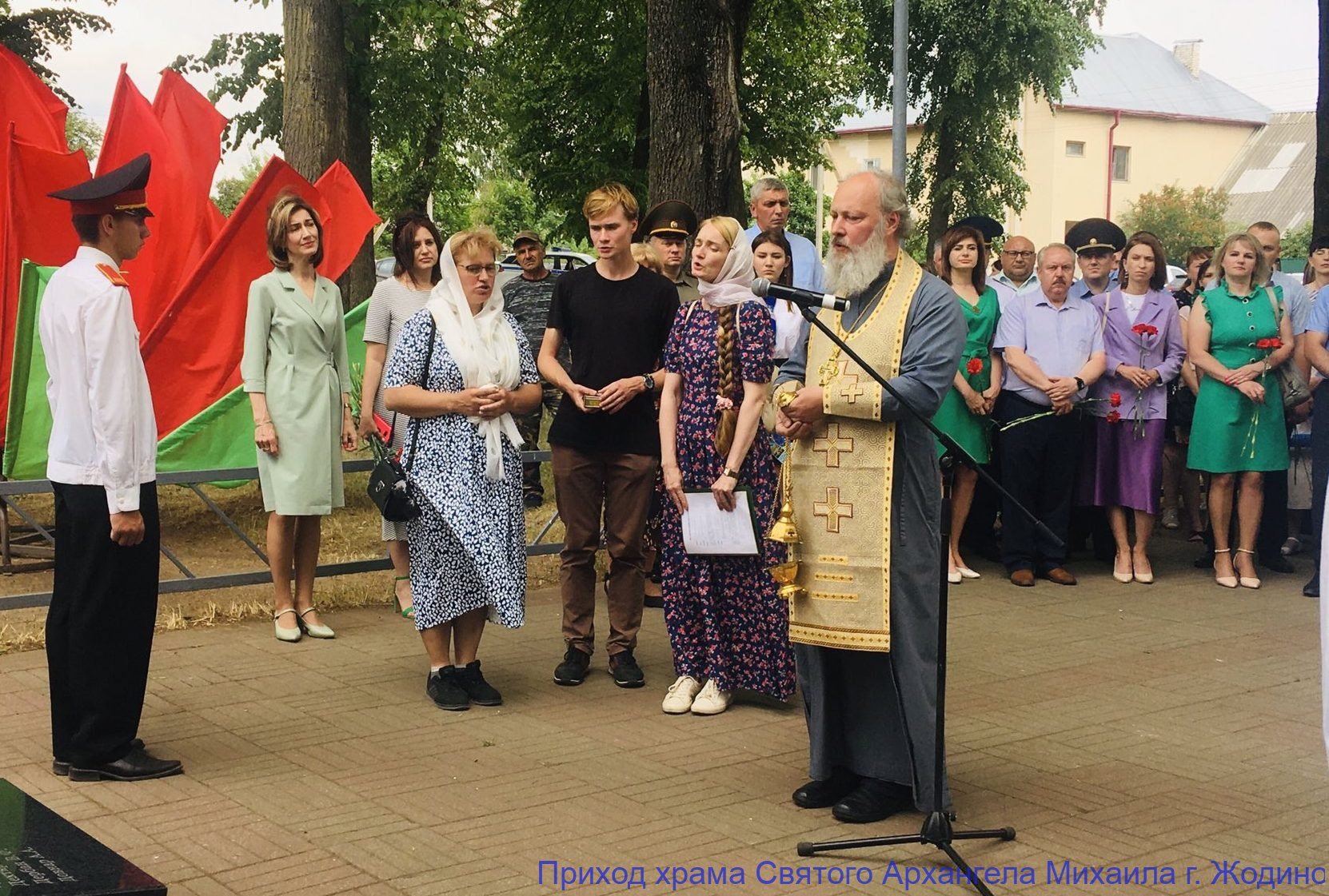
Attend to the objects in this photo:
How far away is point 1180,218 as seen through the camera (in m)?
63.6

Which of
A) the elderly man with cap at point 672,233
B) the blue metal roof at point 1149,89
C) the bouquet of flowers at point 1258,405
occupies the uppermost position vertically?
the blue metal roof at point 1149,89

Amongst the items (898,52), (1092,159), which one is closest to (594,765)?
(898,52)

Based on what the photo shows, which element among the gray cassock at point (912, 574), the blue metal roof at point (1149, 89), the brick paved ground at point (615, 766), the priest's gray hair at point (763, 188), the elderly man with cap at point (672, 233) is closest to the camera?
the brick paved ground at point (615, 766)

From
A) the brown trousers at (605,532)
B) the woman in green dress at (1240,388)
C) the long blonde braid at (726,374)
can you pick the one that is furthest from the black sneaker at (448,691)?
the woman in green dress at (1240,388)

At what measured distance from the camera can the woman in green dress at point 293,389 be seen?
→ 308 inches

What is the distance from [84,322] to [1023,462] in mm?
6342

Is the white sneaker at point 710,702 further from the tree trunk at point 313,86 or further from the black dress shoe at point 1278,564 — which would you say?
the tree trunk at point 313,86

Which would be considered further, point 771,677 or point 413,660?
point 413,660

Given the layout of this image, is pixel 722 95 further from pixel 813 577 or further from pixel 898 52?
pixel 898 52

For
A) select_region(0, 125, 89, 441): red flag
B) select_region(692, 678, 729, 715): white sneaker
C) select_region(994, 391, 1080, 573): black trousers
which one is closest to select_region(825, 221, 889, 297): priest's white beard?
select_region(692, 678, 729, 715): white sneaker

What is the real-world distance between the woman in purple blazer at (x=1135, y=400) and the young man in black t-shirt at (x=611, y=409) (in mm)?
3946

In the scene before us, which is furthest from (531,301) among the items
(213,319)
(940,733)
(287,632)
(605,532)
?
(940,733)

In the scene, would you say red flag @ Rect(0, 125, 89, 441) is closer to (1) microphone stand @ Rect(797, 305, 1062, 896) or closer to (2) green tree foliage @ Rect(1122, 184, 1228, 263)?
(1) microphone stand @ Rect(797, 305, 1062, 896)

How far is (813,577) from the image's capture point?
5.29m
